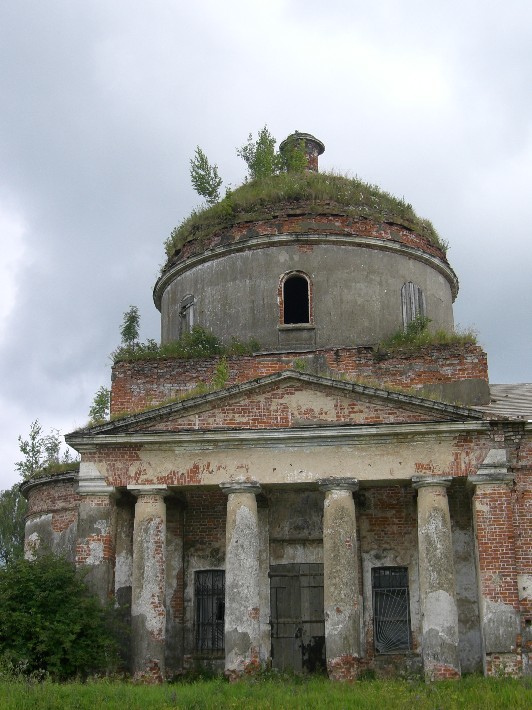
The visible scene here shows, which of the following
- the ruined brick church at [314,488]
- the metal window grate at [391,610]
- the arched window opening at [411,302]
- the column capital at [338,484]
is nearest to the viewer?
the ruined brick church at [314,488]

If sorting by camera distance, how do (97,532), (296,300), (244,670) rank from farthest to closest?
1. (296,300)
2. (97,532)
3. (244,670)

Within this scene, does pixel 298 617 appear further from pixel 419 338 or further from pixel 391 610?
pixel 419 338

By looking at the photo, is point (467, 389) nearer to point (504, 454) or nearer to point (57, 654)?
point (504, 454)

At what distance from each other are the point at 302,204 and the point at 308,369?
3.44m

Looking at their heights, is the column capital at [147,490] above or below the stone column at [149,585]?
above

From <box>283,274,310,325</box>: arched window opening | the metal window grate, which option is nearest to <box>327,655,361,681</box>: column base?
the metal window grate

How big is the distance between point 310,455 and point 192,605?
3.47 meters

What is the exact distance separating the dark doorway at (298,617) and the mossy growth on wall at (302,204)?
21.9ft

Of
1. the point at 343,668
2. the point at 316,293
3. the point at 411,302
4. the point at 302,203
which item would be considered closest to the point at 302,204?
the point at 302,203

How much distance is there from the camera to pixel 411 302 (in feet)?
58.2

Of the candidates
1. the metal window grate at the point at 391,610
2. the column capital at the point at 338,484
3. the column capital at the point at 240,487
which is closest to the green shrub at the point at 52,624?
the column capital at the point at 240,487

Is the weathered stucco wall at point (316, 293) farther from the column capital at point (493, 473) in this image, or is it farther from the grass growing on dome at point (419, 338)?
the column capital at point (493, 473)

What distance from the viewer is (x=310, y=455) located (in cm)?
1408

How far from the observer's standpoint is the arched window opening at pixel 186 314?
1806 centimetres
